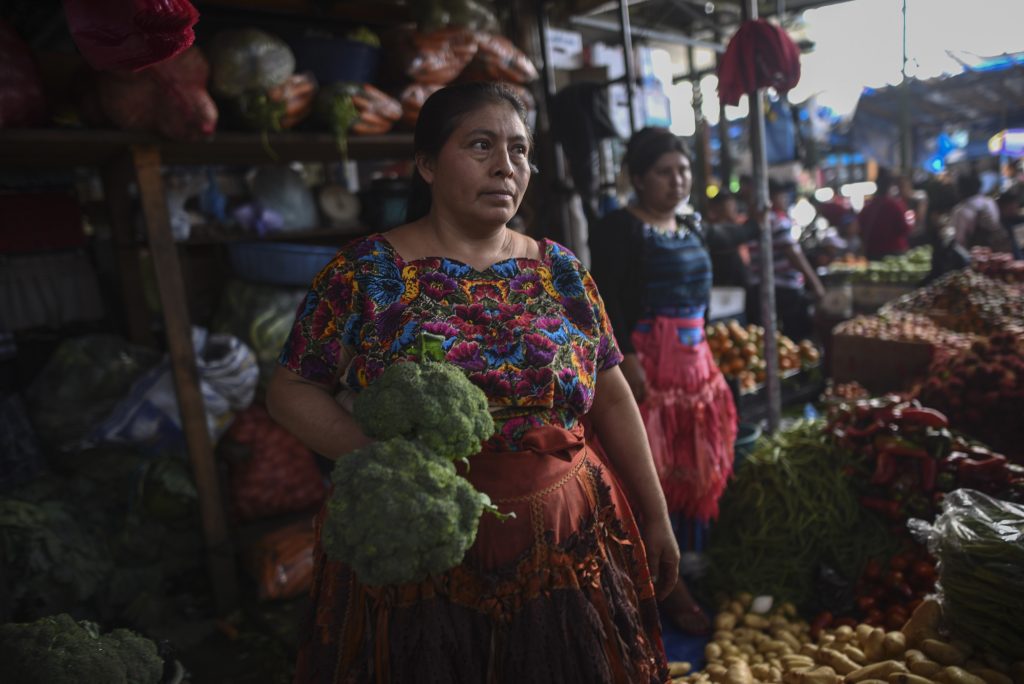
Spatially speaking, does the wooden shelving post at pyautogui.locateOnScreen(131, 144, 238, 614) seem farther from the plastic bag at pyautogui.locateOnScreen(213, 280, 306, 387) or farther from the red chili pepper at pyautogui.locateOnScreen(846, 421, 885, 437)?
the red chili pepper at pyautogui.locateOnScreen(846, 421, 885, 437)

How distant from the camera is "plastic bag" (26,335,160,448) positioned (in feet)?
11.0

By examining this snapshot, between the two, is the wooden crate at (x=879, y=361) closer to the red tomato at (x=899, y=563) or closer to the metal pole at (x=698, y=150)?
the red tomato at (x=899, y=563)

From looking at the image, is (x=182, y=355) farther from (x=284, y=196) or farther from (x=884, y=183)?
(x=884, y=183)

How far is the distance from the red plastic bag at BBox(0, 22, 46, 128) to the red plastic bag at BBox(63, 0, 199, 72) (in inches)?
51.5

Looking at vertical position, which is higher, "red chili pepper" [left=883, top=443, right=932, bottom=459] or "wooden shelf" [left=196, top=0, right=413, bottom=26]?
"wooden shelf" [left=196, top=0, right=413, bottom=26]

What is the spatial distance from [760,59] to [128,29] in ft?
9.79

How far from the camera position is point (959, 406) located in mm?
3639

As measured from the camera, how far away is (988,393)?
3520 millimetres

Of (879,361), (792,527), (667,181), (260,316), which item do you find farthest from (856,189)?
(260,316)

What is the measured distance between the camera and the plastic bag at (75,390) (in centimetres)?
335

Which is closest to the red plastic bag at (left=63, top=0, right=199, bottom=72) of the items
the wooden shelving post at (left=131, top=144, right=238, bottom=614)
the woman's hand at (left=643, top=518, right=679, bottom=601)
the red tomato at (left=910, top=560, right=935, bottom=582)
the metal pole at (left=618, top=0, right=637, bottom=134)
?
the wooden shelving post at (left=131, top=144, right=238, bottom=614)

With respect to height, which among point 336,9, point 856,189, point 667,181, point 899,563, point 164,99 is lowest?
point 899,563

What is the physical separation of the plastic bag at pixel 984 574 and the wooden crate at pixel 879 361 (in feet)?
8.01

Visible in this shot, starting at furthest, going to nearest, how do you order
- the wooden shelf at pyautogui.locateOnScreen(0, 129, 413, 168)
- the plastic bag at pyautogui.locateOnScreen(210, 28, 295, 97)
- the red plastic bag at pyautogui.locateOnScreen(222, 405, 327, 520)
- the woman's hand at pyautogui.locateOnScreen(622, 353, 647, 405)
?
the red plastic bag at pyautogui.locateOnScreen(222, 405, 327, 520) < the plastic bag at pyautogui.locateOnScreen(210, 28, 295, 97) < the woman's hand at pyautogui.locateOnScreen(622, 353, 647, 405) < the wooden shelf at pyautogui.locateOnScreen(0, 129, 413, 168)
